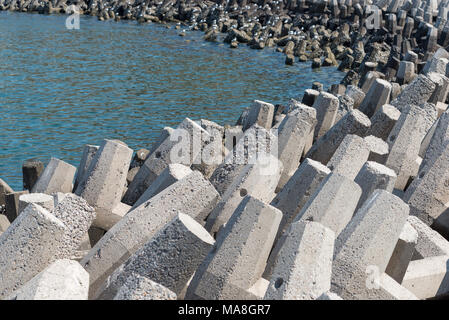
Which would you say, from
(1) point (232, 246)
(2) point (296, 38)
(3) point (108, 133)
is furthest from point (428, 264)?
(2) point (296, 38)

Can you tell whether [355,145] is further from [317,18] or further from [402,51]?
[317,18]

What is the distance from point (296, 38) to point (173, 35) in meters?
5.15

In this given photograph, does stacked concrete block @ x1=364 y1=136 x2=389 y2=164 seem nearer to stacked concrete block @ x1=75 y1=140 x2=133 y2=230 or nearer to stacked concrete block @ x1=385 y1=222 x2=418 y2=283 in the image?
stacked concrete block @ x1=385 y1=222 x2=418 y2=283

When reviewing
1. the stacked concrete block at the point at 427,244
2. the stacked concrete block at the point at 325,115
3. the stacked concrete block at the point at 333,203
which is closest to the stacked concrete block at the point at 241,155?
the stacked concrete block at the point at 333,203

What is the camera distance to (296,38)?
85.3 ft

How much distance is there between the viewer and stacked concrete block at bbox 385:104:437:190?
6230mm

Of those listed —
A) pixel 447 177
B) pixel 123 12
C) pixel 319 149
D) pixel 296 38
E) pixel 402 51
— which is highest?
pixel 447 177

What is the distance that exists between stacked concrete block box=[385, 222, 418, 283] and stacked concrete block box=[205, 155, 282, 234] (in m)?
1.15

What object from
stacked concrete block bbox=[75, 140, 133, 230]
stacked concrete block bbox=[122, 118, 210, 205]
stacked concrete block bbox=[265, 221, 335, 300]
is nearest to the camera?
stacked concrete block bbox=[265, 221, 335, 300]

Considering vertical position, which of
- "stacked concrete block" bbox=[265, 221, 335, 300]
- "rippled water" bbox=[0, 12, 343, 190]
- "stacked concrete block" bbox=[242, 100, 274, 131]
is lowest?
"rippled water" bbox=[0, 12, 343, 190]

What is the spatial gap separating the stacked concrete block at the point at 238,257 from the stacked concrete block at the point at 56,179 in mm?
2681

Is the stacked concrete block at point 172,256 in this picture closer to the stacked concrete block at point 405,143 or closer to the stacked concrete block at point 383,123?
the stacked concrete block at point 405,143

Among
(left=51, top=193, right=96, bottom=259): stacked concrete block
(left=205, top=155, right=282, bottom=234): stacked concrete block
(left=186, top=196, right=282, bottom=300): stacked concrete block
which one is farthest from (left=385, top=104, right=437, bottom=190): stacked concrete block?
(left=51, top=193, right=96, bottom=259): stacked concrete block

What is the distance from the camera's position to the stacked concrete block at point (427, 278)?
4500 millimetres
